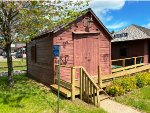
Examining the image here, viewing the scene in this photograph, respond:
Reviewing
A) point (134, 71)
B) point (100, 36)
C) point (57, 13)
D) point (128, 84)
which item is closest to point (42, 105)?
point (57, 13)

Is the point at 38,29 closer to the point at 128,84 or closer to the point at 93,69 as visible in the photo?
the point at 93,69

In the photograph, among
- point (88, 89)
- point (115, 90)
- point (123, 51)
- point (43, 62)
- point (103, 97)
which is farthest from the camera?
point (123, 51)

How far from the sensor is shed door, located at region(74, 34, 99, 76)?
13.9 metres

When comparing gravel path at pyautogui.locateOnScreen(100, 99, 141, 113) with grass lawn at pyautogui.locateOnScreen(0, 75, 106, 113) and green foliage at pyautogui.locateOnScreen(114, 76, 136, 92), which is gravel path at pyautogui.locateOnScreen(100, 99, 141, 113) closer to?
grass lawn at pyautogui.locateOnScreen(0, 75, 106, 113)

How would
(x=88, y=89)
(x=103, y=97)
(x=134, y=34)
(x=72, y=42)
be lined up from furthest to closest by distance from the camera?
(x=134, y=34), (x=72, y=42), (x=103, y=97), (x=88, y=89)

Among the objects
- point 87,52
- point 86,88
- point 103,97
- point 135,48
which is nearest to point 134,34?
point 135,48

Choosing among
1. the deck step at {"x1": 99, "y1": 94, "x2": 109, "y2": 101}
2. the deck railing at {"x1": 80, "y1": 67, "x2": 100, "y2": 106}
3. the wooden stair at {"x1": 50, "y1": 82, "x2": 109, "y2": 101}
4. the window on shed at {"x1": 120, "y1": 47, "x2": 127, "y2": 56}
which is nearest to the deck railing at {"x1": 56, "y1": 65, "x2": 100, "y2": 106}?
the deck railing at {"x1": 80, "y1": 67, "x2": 100, "y2": 106}

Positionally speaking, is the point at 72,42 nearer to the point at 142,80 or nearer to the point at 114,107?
the point at 114,107

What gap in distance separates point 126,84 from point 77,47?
3.90 metres

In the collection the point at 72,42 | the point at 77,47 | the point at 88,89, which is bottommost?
the point at 88,89

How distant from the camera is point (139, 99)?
11.7 metres

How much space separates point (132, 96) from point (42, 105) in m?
5.42

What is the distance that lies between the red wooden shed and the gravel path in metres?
3.35

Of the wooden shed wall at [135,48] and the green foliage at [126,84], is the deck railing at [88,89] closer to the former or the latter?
the green foliage at [126,84]
